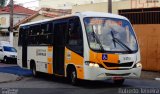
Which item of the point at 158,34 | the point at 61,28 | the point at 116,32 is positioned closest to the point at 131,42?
the point at 116,32

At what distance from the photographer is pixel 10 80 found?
19938 mm

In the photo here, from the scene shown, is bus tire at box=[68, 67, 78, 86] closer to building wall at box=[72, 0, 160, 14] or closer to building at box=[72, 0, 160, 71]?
building at box=[72, 0, 160, 71]

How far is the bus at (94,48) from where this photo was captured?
1541 centimetres

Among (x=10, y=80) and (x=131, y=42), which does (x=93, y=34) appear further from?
(x=10, y=80)

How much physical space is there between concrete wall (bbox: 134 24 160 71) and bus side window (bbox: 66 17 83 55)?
30.3ft

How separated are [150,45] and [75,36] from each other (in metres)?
9.72

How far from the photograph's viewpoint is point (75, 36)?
16656mm

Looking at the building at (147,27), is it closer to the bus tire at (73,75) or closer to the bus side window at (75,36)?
the bus tire at (73,75)

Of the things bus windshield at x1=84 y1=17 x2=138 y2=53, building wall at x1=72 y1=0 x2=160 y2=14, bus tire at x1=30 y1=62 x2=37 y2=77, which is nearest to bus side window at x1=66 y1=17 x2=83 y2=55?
bus windshield at x1=84 y1=17 x2=138 y2=53

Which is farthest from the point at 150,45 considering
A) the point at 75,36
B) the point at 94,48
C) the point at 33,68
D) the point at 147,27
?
the point at 94,48

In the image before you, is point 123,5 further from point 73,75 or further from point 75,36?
point 73,75

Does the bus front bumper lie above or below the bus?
below

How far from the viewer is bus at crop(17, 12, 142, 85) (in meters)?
15.4

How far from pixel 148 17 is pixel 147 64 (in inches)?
113
